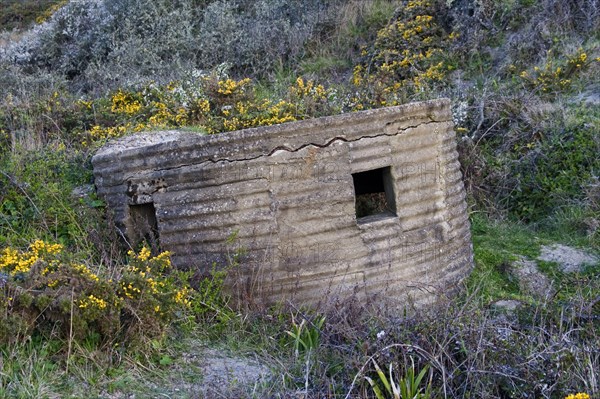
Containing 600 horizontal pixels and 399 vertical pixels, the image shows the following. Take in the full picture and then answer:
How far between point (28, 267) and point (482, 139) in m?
5.99

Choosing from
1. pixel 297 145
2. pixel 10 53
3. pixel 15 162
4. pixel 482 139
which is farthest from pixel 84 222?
pixel 10 53

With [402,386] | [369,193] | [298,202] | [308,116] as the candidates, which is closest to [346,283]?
[298,202]

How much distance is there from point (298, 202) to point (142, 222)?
121cm

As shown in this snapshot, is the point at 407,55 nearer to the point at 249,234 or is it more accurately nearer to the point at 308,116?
the point at 308,116

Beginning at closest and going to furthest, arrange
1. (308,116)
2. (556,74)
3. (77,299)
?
(77,299), (308,116), (556,74)

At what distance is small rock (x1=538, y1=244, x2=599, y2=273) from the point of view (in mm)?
7340

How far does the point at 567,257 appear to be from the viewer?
7539 millimetres

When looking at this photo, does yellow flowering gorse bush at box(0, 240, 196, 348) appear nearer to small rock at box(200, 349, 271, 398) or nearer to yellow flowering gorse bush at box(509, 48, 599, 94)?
small rock at box(200, 349, 271, 398)

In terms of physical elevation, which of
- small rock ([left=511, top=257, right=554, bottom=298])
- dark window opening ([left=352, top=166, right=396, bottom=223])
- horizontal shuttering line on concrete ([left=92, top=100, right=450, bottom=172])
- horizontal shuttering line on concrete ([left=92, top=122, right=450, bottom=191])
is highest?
horizontal shuttering line on concrete ([left=92, top=100, right=450, bottom=172])

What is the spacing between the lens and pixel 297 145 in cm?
590

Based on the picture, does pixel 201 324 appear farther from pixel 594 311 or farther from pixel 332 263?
pixel 594 311

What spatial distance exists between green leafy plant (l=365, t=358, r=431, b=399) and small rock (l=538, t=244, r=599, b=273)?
325cm

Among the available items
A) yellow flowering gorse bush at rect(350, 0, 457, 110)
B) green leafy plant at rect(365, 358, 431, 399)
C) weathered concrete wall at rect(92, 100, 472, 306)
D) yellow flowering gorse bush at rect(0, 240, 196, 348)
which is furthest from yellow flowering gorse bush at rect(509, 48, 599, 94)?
green leafy plant at rect(365, 358, 431, 399)

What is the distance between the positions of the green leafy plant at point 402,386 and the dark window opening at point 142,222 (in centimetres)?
239
